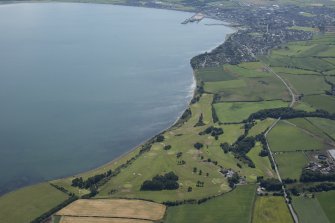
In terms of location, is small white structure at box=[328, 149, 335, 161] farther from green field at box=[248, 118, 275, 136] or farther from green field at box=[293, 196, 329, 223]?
green field at box=[293, 196, 329, 223]

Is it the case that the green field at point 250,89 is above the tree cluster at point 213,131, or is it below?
above

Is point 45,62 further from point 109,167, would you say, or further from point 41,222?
point 41,222

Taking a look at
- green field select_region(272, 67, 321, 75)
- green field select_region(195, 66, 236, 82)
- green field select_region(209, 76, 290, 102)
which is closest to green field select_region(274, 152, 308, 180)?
green field select_region(209, 76, 290, 102)

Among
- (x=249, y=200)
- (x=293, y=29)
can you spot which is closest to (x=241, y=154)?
(x=249, y=200)

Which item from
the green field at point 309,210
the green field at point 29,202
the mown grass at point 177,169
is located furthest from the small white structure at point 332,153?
the green field at point 29,202

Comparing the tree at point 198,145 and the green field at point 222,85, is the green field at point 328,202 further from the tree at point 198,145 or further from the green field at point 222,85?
the green field at point 222,85

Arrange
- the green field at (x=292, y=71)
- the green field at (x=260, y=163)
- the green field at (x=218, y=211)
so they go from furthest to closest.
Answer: the green field at (x=292, y=71)
the green field at (x=260, y=163)
the green field at (x=218, y=211)
